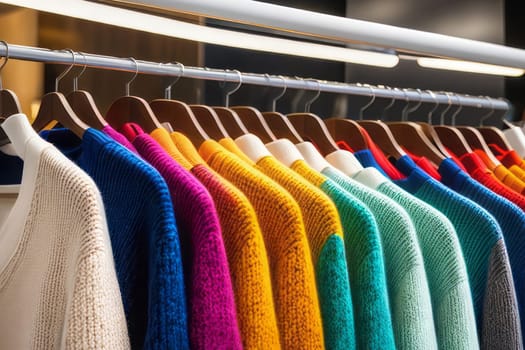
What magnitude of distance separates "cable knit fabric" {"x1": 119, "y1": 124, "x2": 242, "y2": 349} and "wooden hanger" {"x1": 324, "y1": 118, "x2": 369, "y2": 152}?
487 millimetres

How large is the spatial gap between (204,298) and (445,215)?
41 centimetres

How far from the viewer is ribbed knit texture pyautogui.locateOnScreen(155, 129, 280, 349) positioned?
724 mm

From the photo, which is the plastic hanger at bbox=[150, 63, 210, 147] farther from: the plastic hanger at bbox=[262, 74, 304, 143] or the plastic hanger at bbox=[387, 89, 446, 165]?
the plastic hanger at bbox=[387, 89, 446, 165]

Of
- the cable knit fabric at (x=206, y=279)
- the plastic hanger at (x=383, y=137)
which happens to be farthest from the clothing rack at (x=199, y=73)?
the cable knit fabric at (x=206, y=279)

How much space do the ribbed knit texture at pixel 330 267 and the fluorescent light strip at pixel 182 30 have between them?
31cm

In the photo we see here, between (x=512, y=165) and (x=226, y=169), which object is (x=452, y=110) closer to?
(x=512, y=165)

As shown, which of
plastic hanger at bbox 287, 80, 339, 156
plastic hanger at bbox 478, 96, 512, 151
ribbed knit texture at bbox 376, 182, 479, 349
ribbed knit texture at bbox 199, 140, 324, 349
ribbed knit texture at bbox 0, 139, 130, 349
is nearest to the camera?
ribbed knit texture at bbox 0, 139, 130, 349

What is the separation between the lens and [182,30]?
1.03m

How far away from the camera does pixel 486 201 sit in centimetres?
102

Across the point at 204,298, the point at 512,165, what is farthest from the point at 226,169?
the point at 512,165

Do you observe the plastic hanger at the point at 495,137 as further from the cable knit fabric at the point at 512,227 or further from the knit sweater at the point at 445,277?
the knit sweater at the point at 445,277

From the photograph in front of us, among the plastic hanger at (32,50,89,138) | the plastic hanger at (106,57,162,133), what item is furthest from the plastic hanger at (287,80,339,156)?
the plastic hanger at (32,50,89,138)

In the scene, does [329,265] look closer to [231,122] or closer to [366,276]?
[366,276]

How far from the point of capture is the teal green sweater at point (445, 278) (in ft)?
2.91
